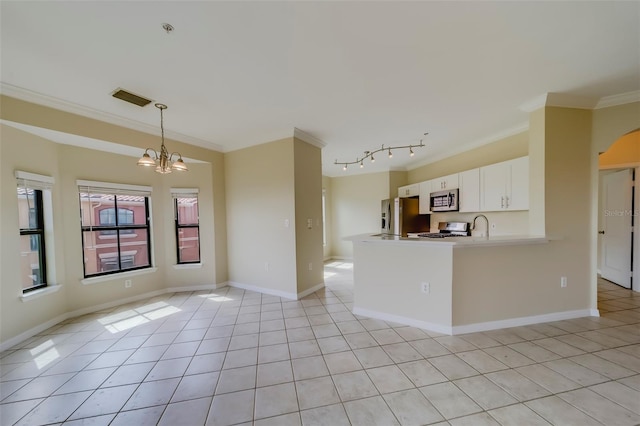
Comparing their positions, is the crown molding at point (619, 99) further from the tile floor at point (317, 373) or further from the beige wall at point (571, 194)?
the tile floor at point (317, 373)

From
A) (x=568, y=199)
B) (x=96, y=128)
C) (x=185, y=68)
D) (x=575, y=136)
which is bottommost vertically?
(x=568, y=199)

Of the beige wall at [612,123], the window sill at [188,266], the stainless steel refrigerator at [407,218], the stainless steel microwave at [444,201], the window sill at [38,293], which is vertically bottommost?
the window sill at [188,266]

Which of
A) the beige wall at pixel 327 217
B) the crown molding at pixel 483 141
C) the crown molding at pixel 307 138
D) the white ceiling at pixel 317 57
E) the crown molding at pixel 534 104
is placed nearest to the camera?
the white ceiling at pixel 317 57

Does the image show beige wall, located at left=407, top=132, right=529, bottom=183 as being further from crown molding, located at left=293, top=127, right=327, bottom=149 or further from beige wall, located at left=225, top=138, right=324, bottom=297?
beige wall, located at left=225, top=138, right=324, bottom=297

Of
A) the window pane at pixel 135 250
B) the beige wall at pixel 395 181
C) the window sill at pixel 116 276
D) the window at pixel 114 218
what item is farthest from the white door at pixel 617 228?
the window at pixel 114 218

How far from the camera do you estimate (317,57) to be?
202cm

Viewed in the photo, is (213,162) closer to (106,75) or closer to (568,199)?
(106,75)

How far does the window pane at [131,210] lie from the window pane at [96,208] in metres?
0.11

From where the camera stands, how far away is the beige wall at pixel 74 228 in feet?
8.54

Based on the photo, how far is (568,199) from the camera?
290 centimetres

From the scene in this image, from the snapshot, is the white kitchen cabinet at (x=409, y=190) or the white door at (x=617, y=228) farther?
the white kitchen cabinet at (x=409, y=190)

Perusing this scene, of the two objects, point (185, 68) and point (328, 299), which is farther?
point (328, 299)

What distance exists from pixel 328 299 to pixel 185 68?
3516 millimetres

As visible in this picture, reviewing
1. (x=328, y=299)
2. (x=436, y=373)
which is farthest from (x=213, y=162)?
(x=436, y=373)
